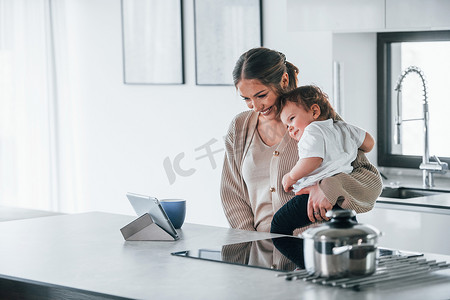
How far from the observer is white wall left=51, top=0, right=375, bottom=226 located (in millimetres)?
5281

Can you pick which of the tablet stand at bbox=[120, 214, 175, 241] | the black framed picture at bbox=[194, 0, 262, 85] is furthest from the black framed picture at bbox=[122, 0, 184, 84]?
the tablet stand at bbox=[120, 214, 175, 241]

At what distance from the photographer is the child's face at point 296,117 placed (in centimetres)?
297

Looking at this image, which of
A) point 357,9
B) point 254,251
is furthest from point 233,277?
point 357,9

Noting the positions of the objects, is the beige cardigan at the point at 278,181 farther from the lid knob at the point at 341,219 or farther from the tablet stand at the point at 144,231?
the lid knob at the point at 341,219

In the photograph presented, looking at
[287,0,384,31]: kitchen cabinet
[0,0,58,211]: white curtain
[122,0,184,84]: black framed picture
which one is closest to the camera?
[287,0,384,31]: kitchen cabinet

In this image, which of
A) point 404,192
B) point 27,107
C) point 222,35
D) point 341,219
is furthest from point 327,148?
point 27,107

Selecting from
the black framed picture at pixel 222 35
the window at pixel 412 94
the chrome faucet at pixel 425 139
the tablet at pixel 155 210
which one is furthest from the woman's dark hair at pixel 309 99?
the black framed picture at pixel 222 35

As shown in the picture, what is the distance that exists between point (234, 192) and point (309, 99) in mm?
504

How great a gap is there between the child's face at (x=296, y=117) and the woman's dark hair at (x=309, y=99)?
0.05 ft

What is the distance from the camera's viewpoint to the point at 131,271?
2225 millimetres

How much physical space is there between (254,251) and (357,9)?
6.46ft

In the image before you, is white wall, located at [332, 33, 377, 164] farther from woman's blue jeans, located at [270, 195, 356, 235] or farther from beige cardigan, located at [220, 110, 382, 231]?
woman's blue jeans, located at [270, 195, 356, 235]

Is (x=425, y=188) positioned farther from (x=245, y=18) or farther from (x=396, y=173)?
(x=245, y=18)

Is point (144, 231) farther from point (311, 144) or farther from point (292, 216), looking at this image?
point (311, 144)
